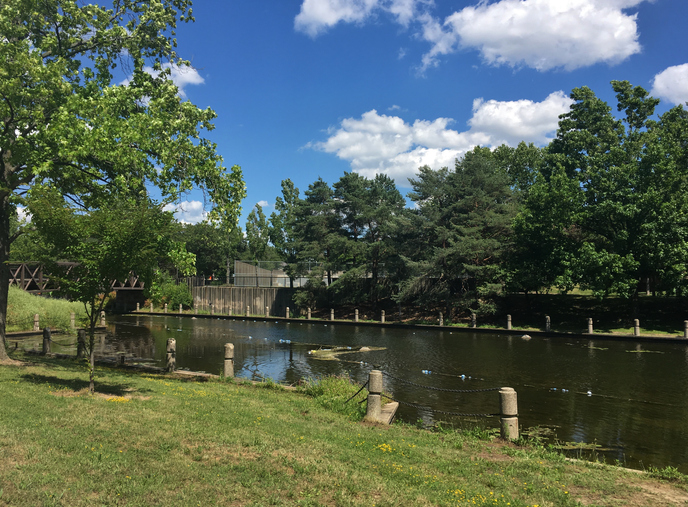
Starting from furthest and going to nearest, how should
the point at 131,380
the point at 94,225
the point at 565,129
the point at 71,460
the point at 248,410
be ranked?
1. the point at 565,129
2. the point at 131,380
3. the point at 94,225
4. the point at 248,410
5. the point at 71,460

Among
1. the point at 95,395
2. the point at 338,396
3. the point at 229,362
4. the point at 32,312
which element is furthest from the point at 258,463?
the point at 32,312

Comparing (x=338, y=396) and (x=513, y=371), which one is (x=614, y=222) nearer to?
(x=513, y=371)

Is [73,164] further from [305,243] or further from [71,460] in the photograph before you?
[305,243]

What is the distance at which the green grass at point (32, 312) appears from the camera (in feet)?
92.1

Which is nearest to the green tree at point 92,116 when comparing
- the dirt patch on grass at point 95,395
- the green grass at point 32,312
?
the dirt patch on grass at point 95,395

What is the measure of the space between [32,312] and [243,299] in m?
20.9

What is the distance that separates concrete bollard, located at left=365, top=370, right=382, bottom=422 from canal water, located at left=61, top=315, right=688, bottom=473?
751 millimetres

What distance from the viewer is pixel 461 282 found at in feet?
121

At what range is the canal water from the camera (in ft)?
33.1

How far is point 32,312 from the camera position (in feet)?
95.2

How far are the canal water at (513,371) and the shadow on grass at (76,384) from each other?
5211 millimetres

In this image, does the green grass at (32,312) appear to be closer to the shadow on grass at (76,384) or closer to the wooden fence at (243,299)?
the wooden fence at (243,299)

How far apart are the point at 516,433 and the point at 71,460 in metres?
7.17

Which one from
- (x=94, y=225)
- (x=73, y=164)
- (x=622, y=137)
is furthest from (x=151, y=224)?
(x=622, y=137)
